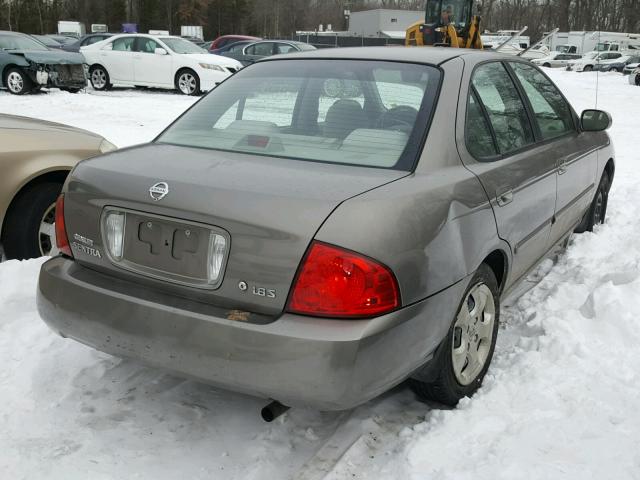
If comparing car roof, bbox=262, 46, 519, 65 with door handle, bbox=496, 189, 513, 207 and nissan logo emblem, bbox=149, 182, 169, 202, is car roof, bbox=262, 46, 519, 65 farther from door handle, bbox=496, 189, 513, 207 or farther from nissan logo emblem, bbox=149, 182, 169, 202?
nissan logo emblem, bbox=149, 182, 169, 202

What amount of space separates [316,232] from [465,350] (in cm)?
111

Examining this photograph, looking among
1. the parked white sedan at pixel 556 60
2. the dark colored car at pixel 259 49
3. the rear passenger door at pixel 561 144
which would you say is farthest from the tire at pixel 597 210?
the parked white sedan at pixel 556 60

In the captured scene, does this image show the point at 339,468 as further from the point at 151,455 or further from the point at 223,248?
the point at 223,248

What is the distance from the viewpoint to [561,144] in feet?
13.2

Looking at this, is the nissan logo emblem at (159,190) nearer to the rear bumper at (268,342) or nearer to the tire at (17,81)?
the rear bumper at (268,342)

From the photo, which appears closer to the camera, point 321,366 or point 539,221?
point 321,366

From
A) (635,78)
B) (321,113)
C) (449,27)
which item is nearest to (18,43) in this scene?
(449,27)

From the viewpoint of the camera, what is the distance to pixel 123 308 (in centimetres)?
245

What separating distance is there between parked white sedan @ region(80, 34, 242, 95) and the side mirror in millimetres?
12874

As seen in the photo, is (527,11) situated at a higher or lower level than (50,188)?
higher

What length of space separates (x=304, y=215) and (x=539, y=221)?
1829 mm

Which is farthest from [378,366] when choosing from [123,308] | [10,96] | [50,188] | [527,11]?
[527,11]

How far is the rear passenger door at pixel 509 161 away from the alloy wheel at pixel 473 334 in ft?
1.02

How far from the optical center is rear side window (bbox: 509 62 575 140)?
3.85 metres
